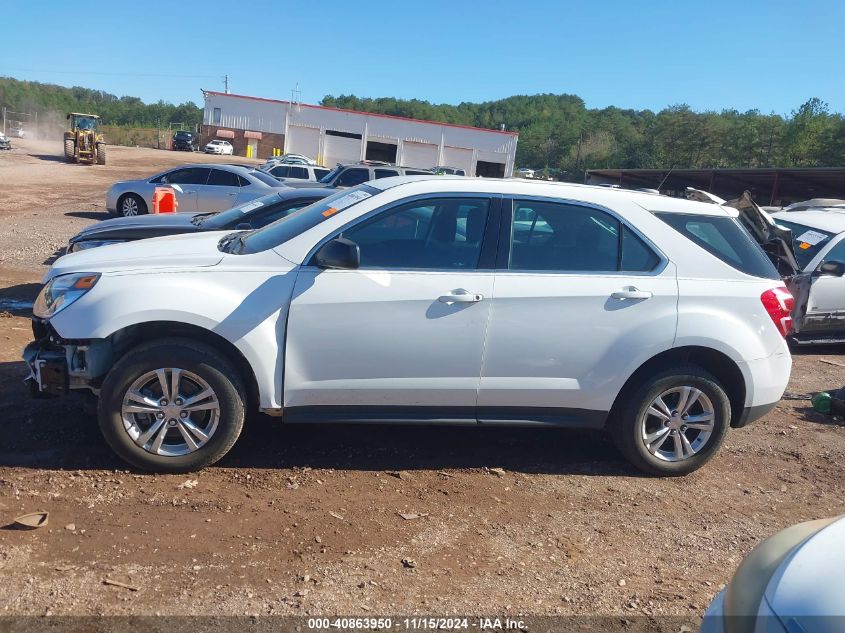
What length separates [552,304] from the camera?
456 cm

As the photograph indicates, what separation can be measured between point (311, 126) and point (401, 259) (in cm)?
6356

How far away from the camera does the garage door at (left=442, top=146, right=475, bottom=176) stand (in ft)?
204

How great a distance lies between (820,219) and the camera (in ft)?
32.7

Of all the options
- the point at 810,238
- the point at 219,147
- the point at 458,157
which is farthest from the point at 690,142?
the point at 810,238

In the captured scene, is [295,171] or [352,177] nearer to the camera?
[352,177]

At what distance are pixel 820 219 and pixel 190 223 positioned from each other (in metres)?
8.18

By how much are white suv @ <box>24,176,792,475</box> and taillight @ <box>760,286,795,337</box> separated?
0.05 ft

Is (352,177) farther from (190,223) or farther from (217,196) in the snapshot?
(190,223)

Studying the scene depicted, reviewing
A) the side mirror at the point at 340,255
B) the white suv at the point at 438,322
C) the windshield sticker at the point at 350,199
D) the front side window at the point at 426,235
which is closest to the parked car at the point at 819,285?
the white suv at the point at 438,322

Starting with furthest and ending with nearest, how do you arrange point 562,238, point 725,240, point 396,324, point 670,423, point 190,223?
point 190,223, point 725,240, point 670,423, point 562,238, point 396,324

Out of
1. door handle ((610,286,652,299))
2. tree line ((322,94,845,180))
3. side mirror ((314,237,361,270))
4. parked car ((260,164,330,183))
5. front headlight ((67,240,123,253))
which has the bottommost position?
front headlight ((67,240,123,253))

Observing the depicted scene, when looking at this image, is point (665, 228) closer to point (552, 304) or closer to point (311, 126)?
point (552, 304)

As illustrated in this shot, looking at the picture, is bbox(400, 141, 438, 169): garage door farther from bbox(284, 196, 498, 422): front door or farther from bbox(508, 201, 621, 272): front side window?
bbox(284, 196, 498, 422): front door

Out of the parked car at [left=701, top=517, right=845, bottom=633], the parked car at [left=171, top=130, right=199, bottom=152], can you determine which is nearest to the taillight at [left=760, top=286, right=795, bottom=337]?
the parked car at [left=701, top=517, right=845, bottom=633]
